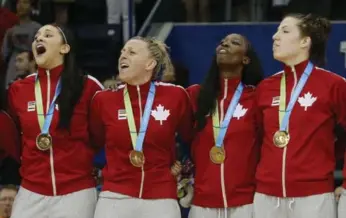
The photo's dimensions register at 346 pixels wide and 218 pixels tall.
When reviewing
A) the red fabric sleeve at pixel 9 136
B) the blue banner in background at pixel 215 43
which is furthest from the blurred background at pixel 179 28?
the red fabric sleeve at pixel 9 136

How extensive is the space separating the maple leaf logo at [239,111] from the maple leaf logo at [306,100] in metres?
0.45

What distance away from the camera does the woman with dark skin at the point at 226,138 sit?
304 inches

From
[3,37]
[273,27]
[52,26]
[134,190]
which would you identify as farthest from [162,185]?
[3,37]

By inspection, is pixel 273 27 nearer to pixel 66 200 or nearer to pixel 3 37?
pixel 3 37

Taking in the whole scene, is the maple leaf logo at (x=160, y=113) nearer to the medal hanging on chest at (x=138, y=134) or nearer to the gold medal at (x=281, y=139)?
the medal hanging on chest at (x=138, y=134)

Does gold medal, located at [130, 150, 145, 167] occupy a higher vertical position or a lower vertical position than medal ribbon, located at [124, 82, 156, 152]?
lower

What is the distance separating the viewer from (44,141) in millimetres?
7852

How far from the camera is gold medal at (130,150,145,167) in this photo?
7766mm

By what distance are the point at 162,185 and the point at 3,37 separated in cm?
475

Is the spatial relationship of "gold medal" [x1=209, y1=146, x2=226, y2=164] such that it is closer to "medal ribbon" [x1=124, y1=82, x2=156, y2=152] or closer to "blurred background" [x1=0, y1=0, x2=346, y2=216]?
"medal ribbon" [x1=124, y1=82, x2=156, y2=152]

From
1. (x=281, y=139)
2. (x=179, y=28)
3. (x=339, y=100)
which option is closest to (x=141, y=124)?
(x=281, y=139)

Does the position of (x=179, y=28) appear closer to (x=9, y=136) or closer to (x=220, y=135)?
(x=9, y=136)

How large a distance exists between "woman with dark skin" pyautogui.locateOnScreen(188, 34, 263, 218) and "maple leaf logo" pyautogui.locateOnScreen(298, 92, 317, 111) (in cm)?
41

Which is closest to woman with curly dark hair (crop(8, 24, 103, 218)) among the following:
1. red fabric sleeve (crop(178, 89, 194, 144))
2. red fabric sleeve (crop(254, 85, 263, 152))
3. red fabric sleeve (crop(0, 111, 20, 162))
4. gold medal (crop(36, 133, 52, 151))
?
gold medal (crop(36, 133, 52, 151))
